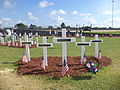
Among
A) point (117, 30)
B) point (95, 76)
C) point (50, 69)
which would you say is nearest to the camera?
point (95, 76)

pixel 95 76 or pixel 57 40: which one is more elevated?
pixel 57 40

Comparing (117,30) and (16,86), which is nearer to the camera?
(16,86)

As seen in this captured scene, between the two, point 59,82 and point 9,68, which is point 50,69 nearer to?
point 59,82

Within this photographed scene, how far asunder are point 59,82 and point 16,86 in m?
1.71

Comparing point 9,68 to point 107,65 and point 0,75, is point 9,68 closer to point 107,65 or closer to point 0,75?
point 0,75

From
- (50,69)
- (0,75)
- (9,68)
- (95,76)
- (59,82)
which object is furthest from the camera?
(9,68)

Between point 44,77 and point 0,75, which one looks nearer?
point 44,77

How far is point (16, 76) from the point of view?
6488 mm

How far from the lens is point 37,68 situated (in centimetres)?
735

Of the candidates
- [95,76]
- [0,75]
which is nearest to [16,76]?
[0,75]

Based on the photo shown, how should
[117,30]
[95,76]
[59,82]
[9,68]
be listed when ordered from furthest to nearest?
1. [117,30]
2. [9,68]
3. [95,76]
4. [59,82]

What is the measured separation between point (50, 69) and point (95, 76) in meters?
2.30

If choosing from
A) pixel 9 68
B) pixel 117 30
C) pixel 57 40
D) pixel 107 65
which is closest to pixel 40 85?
pixel 57 40

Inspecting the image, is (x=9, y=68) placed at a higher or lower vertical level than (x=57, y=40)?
lower
